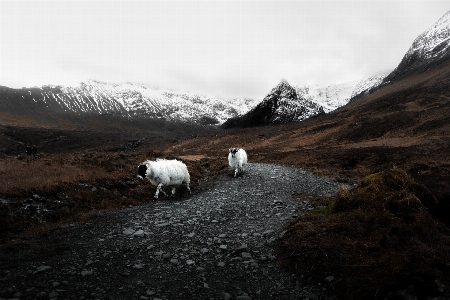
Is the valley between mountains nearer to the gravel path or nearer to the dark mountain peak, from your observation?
the gravel path

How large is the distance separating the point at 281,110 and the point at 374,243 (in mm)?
145895

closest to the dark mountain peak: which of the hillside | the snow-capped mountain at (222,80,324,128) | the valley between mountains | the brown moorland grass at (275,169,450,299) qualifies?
the snow-capped mountain at (222,80,324,128)

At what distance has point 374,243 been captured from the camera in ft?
21.8

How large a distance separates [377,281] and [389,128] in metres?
51.9

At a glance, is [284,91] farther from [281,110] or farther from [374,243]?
[374,243]

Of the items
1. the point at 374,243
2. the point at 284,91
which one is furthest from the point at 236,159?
the point at 284,91

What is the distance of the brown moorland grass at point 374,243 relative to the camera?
5.08 metres

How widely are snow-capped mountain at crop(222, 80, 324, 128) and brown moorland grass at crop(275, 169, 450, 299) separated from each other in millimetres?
135118

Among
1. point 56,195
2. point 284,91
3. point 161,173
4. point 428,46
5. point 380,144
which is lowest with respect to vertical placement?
point 56,195

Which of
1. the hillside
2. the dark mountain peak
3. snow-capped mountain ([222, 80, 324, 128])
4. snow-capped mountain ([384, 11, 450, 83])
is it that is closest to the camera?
the hillside

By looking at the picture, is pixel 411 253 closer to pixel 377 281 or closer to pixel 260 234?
pixel 377 281

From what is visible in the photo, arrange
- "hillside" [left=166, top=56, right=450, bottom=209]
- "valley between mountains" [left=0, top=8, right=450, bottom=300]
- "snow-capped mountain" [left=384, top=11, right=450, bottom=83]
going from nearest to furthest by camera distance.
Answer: "valley between mountains" [left=0, top=8, right=450, bottom=300] < "hillside" [left=166, top=56, right=450, bottom=209] < "snow-capped mountain" [left=384, top=11, right=450, bottom=83]

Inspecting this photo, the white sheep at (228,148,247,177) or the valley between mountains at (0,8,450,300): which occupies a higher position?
the white sheep at (228,148,247,177)

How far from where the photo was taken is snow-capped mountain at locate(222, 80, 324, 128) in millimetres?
144000
